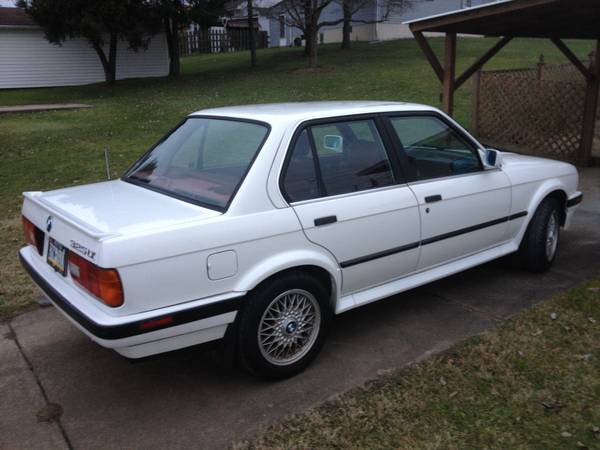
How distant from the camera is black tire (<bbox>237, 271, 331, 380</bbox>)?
321 centimetres

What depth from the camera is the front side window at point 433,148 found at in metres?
4.14

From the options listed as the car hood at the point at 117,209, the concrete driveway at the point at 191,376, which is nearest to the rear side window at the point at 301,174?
the car hood at the point at 117,209

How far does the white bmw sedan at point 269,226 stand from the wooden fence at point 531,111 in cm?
625

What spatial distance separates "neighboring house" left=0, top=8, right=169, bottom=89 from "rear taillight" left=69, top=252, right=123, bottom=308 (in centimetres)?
2435

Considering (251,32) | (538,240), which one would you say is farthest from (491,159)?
(251,32)

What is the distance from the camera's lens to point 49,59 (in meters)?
25.7

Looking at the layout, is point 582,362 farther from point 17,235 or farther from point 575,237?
point 17,235

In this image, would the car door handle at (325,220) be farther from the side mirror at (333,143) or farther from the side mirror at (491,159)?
the side mirror at (491,159)

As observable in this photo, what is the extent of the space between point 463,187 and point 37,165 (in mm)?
7831

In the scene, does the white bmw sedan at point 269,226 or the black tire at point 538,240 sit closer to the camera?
the white bmw sedan at point 269,226

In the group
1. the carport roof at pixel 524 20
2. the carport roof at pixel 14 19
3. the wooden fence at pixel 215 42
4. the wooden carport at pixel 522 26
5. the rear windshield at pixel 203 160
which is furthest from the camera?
the wooden fence at pixel 215 42

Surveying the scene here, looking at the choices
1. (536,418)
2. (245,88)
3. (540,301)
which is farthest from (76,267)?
(245,88)

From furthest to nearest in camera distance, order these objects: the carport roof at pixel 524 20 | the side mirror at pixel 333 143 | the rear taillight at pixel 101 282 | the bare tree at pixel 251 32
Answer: the bare tree at pixel 251 32 < the carport roof at pixel 524 20 < the side mirror at pixel 333 143 < the rear taillight at pixel 101 282

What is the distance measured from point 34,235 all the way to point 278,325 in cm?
166
